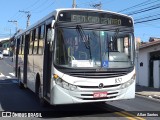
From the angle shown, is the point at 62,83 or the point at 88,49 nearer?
the point at 62,83

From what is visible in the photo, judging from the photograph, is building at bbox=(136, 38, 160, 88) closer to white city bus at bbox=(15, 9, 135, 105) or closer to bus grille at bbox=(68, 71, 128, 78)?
white city bus at bbox=(15, 9, 135, 105)

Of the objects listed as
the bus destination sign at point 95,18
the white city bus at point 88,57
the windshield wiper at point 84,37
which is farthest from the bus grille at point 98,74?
the bus destination sign at point 95,18

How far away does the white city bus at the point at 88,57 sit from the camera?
1095cm

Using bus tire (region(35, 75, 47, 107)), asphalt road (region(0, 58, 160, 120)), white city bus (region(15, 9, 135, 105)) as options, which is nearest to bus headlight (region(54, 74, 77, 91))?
white city bus (region(15, 9, 135, 105))

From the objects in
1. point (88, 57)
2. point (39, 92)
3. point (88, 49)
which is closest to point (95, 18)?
point (88, 49)

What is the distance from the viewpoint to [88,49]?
11195 mm

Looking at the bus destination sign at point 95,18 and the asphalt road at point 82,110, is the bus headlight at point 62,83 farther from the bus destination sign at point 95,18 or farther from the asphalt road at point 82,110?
the bus destination sign at point 95,18

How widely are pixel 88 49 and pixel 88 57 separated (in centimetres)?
24

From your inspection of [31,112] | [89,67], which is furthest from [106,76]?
[31,112]

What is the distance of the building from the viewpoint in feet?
88.5

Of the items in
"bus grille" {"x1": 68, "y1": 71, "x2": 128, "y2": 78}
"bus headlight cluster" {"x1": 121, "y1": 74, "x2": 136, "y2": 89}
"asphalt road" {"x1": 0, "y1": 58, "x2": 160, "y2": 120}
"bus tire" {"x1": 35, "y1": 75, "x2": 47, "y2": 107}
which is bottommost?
"asphalt road" {"x1": 0, "y1": 58, "x2": 160, "y2": 120}

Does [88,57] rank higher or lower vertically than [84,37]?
lower

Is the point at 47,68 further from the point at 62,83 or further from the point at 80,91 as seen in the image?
the point at 80,91

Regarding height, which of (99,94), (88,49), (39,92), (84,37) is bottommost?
(39,92)
